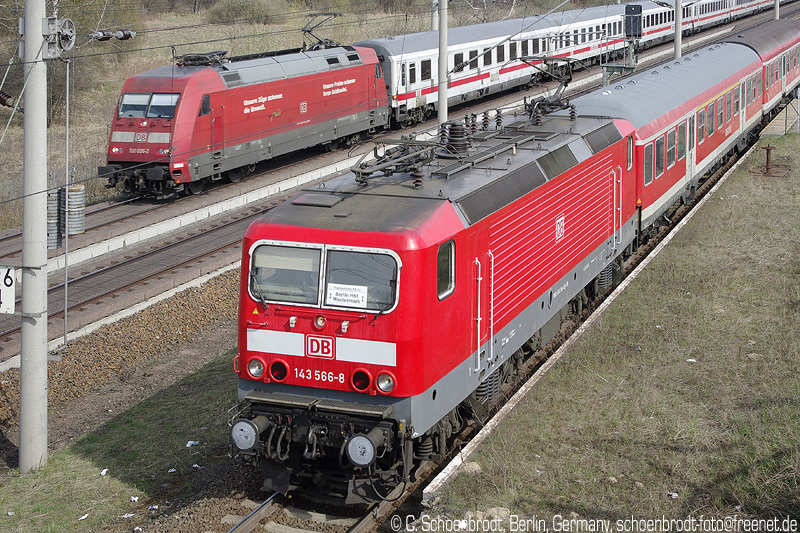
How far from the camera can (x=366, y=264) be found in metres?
8.55

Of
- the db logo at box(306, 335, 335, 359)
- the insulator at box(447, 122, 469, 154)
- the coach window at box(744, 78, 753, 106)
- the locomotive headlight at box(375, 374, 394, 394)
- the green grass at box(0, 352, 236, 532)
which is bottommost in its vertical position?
the green grass at box(0, 352, 236, 532)

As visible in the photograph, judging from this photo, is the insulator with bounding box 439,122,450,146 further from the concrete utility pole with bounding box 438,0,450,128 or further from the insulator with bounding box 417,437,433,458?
the concrete utility pole with bounding box 438,0,450,128

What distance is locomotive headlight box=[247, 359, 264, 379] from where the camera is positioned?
29.4ft

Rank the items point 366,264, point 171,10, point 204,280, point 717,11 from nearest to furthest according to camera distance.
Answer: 1. point 366,264
2. point 204,280
3. point 717,11
4. point 171,10

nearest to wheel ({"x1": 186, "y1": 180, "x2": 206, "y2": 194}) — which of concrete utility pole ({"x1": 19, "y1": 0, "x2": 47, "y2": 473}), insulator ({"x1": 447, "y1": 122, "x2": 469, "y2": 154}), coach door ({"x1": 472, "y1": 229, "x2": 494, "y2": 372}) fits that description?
concrete utility pole ({"x1": 19, "y1": 0, "x2": 47, "y2": 473})

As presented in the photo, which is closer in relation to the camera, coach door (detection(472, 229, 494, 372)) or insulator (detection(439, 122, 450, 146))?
coach door (detection(472, 229, 494, 372))

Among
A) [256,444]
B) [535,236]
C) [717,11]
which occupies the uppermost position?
[717,11]

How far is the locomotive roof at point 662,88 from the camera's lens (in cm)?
1655

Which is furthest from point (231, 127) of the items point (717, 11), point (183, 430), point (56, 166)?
point (717, 11)

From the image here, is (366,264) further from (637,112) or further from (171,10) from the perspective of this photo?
(171,10)

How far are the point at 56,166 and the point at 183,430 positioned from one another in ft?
80.7

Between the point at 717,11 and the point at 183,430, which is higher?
the point at 717,11

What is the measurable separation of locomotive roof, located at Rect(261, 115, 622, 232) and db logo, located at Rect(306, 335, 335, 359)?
1079 mm

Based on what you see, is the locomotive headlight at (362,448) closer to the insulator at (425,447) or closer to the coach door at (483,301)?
the insulator at (425,447)
